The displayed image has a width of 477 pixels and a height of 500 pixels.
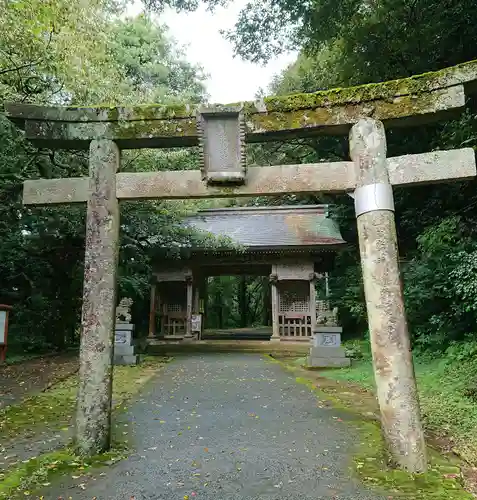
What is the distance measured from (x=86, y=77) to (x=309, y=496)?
7.44 metres

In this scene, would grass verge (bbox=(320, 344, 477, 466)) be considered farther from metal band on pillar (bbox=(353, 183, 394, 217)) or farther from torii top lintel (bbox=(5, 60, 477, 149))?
torii top lintel (bbox=(5, 60, 477, 149))

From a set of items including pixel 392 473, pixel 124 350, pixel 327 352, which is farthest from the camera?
pixel 124 350

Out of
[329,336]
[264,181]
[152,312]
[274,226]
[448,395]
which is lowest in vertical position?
[448,395]

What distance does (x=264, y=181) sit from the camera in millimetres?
4746

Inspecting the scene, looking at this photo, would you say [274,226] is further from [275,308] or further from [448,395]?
[448,395]

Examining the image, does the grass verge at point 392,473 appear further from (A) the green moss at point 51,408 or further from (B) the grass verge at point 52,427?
(A) the green moss at point 51,408

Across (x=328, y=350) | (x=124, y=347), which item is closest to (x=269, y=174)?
(x=328, y=350)

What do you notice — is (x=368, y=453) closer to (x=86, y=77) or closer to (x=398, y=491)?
(x=398, y=491)

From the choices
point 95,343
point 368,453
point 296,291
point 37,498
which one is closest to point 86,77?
point 95,343

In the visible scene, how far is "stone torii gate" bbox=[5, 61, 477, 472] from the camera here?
168 inches

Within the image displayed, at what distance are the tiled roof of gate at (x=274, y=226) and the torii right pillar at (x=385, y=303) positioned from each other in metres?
10.7

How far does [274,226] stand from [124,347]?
8248 mm

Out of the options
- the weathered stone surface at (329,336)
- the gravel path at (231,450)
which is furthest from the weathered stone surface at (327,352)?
the gravel path at (231,450)

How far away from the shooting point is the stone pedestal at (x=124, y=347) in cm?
1204
